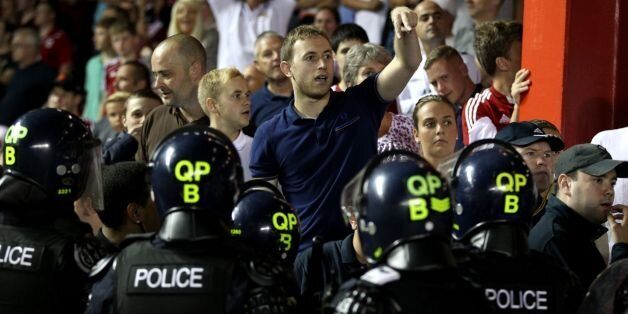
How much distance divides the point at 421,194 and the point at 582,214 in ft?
6.43

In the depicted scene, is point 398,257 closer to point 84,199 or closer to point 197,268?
point 197,268

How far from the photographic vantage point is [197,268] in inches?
174

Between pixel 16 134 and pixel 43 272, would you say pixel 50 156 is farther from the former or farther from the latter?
pixel 43 272

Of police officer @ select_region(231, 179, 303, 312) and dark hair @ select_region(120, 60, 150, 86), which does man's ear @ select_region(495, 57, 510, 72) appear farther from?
dark hair @ select_region(120, 60, 150, 86)

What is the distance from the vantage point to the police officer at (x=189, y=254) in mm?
4410

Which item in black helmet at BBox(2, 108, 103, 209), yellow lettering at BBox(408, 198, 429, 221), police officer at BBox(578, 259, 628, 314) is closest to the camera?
yellow lettering at BBox(408, 198, 429, 221)

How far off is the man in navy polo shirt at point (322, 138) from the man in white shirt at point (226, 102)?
928mm

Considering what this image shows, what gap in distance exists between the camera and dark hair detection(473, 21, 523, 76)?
26.3ft

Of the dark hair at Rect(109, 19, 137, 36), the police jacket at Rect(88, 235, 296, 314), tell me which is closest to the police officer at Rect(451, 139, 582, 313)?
the police jacket at Rect(88, 235, 296, 314)

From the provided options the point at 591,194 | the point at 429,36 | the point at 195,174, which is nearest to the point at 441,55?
the point at 429,36

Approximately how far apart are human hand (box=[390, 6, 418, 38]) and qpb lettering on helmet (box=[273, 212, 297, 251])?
140 centimetres

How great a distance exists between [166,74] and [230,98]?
1.85 ft

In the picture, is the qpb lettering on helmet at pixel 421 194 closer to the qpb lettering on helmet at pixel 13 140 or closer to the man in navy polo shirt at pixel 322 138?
the qpb lettering on helmet at pixel 13 140

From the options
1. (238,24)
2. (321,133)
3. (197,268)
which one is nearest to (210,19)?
(238,24)
